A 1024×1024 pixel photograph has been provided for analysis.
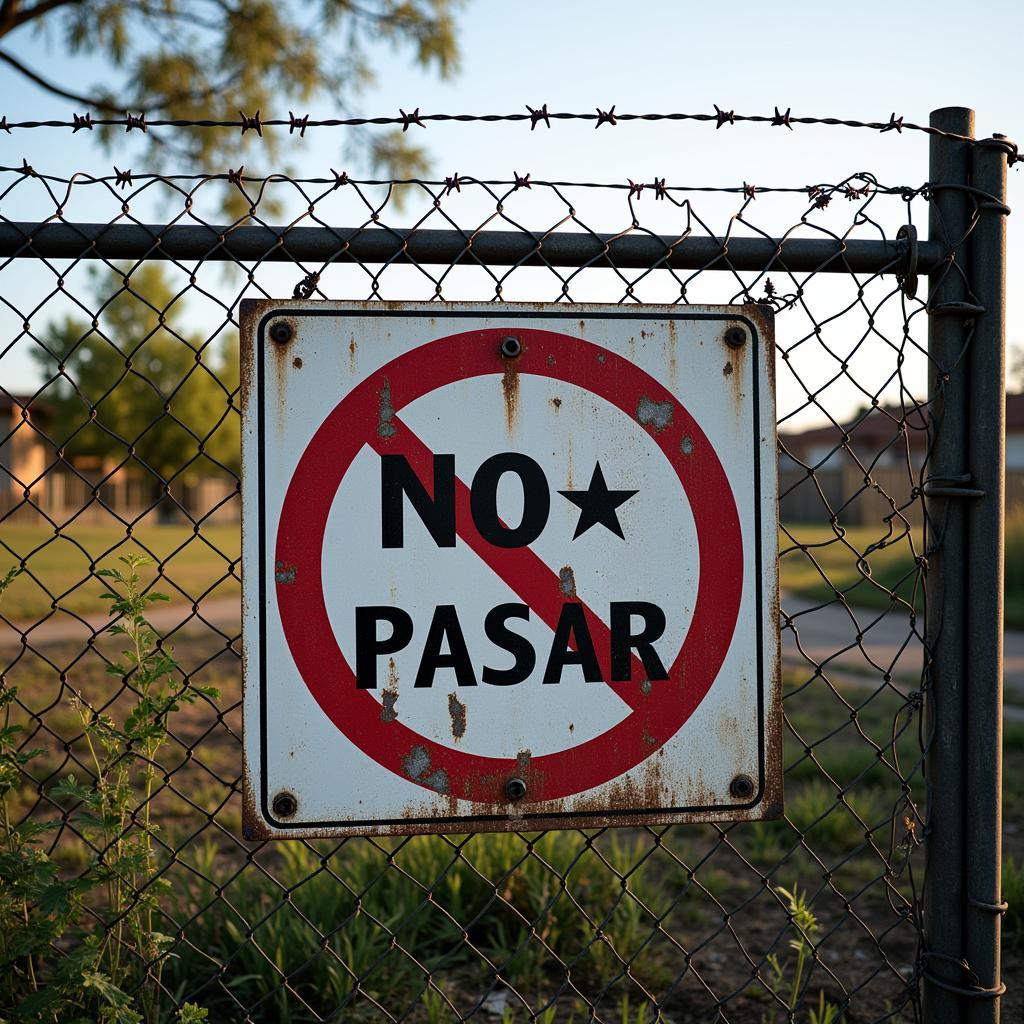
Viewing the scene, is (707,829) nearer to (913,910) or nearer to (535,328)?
(913,910)

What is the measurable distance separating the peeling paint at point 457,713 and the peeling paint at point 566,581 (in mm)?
257

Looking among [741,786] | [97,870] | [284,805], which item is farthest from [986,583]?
[97,870]

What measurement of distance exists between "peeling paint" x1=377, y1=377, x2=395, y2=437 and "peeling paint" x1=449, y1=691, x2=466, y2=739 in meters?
0.46

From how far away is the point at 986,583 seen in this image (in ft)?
5.60

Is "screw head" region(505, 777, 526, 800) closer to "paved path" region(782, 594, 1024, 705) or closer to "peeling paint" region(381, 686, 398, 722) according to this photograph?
"peeling paint" region(381, 686, 398, 722)

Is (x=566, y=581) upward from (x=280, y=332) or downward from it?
downward

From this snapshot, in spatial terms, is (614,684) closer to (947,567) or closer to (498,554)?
(498,554)

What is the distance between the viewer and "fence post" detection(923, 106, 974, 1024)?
1.72 metres

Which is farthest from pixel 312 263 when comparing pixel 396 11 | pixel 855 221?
pixel 396 11

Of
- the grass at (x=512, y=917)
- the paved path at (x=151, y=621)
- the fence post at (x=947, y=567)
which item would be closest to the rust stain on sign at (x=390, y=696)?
the grass at (x=512, y=917)

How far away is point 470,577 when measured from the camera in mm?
1586

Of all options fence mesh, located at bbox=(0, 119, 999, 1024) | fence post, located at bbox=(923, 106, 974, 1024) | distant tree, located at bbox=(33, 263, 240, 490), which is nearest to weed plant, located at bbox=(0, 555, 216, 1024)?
fence mesh, located at bbox=(0, 119, 999, 1024)

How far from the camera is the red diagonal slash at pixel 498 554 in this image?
1589 millimetres

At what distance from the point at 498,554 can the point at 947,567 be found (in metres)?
0.84
